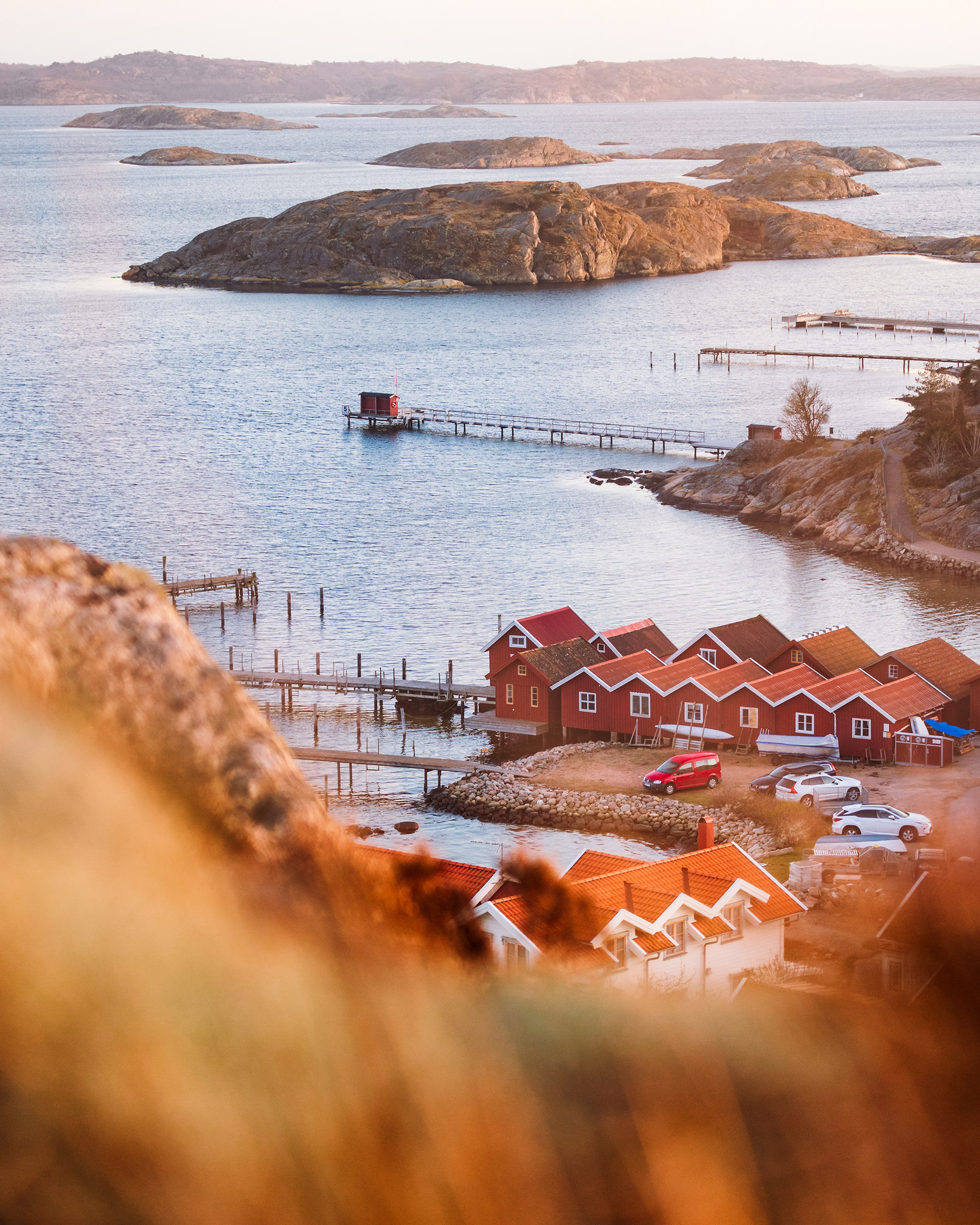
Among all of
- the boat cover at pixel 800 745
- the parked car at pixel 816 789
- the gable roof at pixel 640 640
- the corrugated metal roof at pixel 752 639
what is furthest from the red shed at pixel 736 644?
the parked car at pixel 816 789

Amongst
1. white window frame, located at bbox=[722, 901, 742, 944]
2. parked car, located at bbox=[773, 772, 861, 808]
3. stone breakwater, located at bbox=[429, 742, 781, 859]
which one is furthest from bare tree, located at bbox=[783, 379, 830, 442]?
white window frame, located at bbox=[722, 901, 742, 944]

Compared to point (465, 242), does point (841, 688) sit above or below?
below

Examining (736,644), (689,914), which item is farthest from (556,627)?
(689,914)

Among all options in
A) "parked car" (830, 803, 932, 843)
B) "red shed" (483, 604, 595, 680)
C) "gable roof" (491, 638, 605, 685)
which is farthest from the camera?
"red shed" (483, 604, 595, 680)

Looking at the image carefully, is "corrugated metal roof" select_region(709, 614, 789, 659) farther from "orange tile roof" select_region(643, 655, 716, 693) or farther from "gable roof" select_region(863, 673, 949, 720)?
"gable roof" select_region(863, 673, 949, 720)

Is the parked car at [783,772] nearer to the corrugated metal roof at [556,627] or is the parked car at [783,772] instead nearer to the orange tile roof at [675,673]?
the orange tile roof at [675,673]

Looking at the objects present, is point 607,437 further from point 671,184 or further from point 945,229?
point 945,229

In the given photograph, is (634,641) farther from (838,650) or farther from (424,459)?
(424,459)
